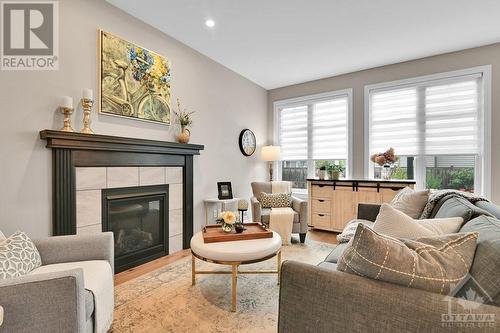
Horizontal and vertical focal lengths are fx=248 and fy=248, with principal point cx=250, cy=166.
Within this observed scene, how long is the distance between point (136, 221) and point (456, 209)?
2.92 m

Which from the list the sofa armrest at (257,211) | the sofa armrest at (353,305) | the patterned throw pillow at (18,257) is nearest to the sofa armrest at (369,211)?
the sofa armrest at (257,211)

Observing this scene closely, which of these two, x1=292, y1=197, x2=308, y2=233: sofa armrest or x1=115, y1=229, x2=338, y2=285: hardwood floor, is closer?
x1=115, y1=229, x2=338, y2=285: hardwood floor

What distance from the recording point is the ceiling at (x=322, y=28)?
2.55m

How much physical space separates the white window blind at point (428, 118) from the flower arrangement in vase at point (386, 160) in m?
0.24

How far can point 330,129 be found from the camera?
4.63 metres

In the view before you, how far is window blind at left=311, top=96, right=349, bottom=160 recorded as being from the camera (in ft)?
14.7

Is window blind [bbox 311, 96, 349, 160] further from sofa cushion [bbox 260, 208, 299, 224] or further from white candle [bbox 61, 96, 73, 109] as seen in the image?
white candle [bbox 61, 96, 73, 109]

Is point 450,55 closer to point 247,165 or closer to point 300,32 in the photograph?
point 300,32

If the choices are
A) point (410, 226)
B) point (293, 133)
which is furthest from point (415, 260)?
point (293, 133)

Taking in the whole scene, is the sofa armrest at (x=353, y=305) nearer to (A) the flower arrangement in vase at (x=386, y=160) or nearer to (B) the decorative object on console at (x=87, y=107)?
(B) the decorative object on console at (x=87, y=107)

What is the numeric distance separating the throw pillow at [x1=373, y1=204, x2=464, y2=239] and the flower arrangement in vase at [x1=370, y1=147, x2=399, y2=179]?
2622mm

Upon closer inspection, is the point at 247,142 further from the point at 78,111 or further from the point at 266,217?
the point at 78,111

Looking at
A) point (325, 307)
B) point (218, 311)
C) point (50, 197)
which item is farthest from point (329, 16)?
point (50, 197)

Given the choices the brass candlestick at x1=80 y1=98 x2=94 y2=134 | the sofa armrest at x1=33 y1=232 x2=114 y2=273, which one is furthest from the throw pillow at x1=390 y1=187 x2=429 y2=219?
the brass candlestick at x1=80 y1=98 x2=94 y2=134
